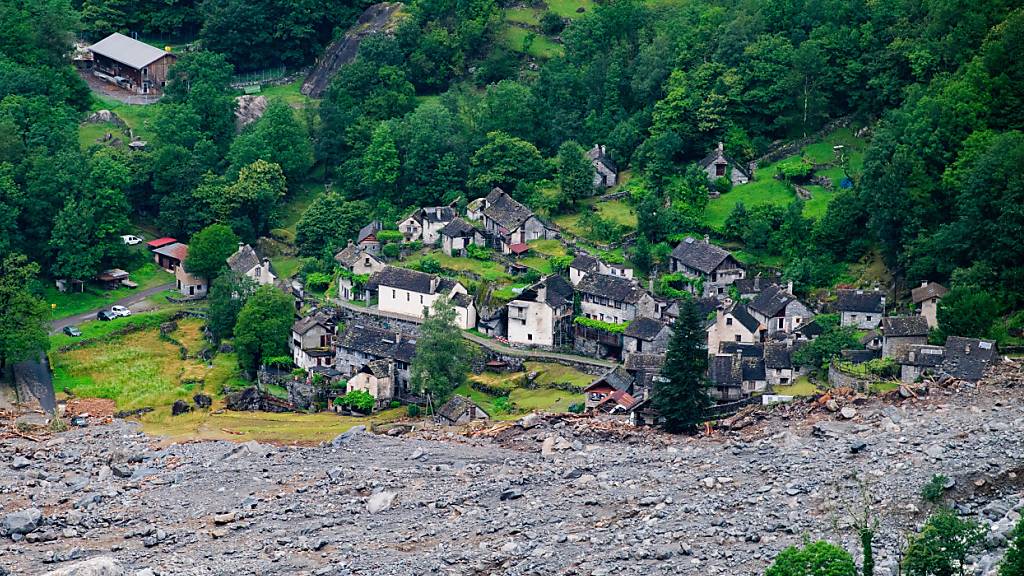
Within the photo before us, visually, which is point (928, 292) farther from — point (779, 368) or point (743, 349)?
point (743, 349)

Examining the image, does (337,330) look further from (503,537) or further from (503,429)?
(503,537)

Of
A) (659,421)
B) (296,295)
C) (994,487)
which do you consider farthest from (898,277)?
(296,295)

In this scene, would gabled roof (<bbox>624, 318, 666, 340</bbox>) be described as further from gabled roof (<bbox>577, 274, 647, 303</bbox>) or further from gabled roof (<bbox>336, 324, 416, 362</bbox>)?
gabled roof (<bbox>336, 324, 416, 362</bbox>)

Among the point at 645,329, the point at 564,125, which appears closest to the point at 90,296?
the point at 564,125

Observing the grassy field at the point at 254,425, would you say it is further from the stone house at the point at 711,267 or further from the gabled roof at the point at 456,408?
the stone house at the point at 711,267

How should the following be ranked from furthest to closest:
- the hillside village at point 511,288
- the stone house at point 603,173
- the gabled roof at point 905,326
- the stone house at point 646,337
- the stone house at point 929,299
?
1. the stone house at point 603,173
2. the stone house at point 646,337
3. the stone house at point 929,299
4. the gabled roof at point 905,326
5. the hillside village at point 511,288

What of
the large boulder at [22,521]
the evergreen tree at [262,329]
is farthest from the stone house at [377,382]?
the large boulder at [22,521]

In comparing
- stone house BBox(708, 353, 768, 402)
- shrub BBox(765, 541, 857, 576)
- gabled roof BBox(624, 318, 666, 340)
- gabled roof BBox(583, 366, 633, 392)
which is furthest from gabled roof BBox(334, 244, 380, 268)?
shrub BBox(765, 541, 857, 576)
